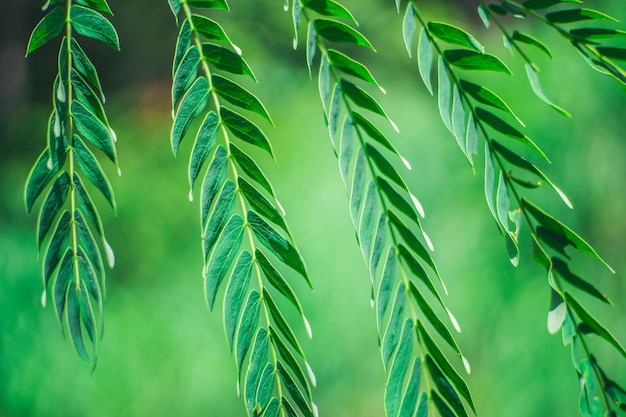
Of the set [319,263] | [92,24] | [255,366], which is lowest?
[319,263]

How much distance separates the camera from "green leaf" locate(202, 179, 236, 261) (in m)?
0.32

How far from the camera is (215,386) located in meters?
1.24

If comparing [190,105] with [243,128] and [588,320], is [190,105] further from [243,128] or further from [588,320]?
[588,320]

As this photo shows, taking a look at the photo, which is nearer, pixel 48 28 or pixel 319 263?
pixel 48 28

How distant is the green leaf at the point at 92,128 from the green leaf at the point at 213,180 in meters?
0.05

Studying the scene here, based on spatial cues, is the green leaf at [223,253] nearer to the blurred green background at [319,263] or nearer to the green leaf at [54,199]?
the green leaf at [54,199]

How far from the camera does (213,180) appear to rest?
0.33 meters

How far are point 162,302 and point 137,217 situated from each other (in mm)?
261

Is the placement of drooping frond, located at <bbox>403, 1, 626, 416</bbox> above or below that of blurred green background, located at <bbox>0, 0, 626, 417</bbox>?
above

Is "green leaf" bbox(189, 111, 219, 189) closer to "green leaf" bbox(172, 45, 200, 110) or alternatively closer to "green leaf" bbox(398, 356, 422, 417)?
"green leaf" bbox(172, 45, 200, 110)

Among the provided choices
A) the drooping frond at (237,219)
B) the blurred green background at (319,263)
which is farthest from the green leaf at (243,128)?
the blurred green background at (319,263)

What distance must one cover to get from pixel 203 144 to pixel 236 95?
1.3 inches

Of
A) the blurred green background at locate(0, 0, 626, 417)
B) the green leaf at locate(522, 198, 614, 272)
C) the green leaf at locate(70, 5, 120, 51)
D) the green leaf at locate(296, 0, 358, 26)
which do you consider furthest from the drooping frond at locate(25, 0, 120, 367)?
the blurred green background at locate(0, 0, 626, 417)

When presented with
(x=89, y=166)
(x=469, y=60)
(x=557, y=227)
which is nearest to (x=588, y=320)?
(x=557, y=227)
